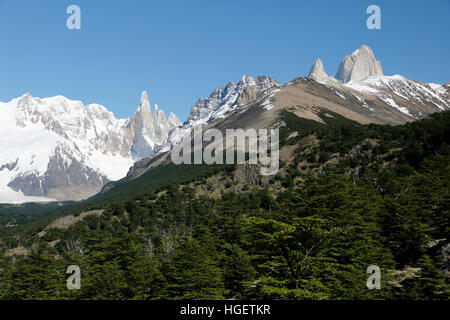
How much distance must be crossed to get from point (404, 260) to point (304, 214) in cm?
1254

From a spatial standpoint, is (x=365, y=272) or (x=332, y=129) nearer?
(x=365, y=272)

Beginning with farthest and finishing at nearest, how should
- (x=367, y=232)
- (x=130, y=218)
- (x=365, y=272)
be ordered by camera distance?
1. (x=130, y=218)
2. (x=367, y=232)
3. (x=365, y=272)

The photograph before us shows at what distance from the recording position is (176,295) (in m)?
51.5

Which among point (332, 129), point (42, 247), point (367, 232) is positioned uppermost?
point (332, 129)

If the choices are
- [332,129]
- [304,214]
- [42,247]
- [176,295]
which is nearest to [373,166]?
[332,129]

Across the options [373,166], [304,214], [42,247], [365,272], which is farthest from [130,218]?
[365,272]

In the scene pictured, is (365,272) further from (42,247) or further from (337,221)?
(42,247)

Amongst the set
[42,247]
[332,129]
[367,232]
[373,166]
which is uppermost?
[332,129]

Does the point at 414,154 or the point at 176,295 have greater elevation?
the point at 414,154
